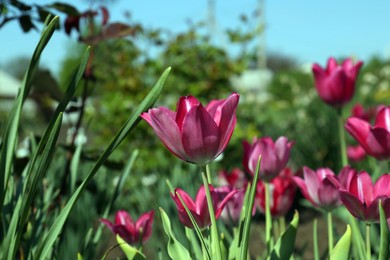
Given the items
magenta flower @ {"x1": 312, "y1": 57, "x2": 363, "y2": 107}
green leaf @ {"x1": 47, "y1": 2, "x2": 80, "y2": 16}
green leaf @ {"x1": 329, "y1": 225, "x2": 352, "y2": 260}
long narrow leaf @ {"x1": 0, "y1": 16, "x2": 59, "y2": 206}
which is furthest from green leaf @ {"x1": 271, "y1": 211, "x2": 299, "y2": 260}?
green leaf @ {"x1": 47, "y1": 2, "x2": 80, "y2": 16}

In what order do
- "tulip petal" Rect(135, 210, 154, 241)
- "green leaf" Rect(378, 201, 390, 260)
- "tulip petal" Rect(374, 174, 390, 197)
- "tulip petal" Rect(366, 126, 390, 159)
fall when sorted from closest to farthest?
1. "green leaf" Rect(378, 201, 390, 260)
2. "tulip petal" Rect(374, 174, 390, 197)
3. "tulip petal" Rect(366, 126, 390, 159)
4. "tulip petal" Rect(135, 210, 154, 241)

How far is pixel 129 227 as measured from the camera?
1122 mm

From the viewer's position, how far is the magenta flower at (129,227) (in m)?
1.10

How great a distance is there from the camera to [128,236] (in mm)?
1117

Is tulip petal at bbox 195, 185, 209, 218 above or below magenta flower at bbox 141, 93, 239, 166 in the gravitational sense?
below

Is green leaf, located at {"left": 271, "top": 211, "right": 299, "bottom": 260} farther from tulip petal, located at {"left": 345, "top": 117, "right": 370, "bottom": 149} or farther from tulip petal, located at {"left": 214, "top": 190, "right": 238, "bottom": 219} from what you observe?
tulip petal, located at {"left": 345, "top": 117, "right": 370, "bottom": 149}

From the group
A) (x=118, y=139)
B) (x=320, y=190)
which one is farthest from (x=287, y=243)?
(x=118, y=139)

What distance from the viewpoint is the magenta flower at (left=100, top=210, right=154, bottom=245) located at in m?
1.10

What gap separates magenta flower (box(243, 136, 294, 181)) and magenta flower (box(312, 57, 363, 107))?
353mm

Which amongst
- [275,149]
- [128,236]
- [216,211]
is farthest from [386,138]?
[128,236]

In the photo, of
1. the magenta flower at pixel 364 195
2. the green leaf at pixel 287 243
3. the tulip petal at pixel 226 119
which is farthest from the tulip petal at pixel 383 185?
the tulip petal at pixel 226 119

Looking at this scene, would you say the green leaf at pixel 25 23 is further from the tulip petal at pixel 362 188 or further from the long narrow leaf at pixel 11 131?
the tulip petal at pixel 362 188

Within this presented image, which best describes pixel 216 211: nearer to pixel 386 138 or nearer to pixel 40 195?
pixel 386 138

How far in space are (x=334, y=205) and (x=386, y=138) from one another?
5.8 inches
